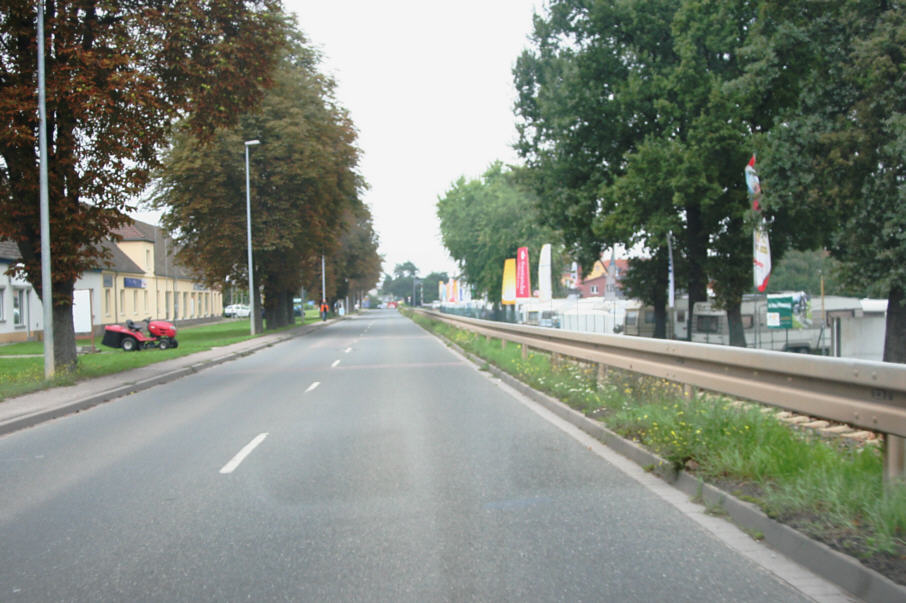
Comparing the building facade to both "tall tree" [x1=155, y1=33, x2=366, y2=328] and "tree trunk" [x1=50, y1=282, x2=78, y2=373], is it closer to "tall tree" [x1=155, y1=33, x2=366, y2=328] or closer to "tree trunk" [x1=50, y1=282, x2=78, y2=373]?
"tall tree" [x1=155, y1=33, x2=366, y2=328]

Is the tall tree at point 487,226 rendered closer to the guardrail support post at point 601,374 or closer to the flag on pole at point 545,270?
the flag on pole at point 545,270

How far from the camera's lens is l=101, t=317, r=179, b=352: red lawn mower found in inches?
1106

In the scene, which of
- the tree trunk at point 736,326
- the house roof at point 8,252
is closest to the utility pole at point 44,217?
the tree trunk at point 736,326

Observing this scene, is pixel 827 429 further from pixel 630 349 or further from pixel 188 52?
pixel 188 52

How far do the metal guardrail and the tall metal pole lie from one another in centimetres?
1095

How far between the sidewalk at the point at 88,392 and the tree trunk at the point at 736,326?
1623cm

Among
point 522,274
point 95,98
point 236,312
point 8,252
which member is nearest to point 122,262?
point 8,252

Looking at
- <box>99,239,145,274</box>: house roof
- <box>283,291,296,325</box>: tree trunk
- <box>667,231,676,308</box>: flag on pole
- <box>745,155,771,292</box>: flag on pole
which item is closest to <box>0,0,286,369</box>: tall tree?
<box>745,155,771,292</box>: flag on pole

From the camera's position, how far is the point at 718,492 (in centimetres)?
548

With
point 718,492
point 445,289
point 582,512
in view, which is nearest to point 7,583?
point 582,512

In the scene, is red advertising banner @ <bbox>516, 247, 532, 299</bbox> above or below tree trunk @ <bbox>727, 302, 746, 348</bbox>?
above

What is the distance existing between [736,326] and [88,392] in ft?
66.6

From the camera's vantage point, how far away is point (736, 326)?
1016 inches

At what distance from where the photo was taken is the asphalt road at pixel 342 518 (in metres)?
4.10
